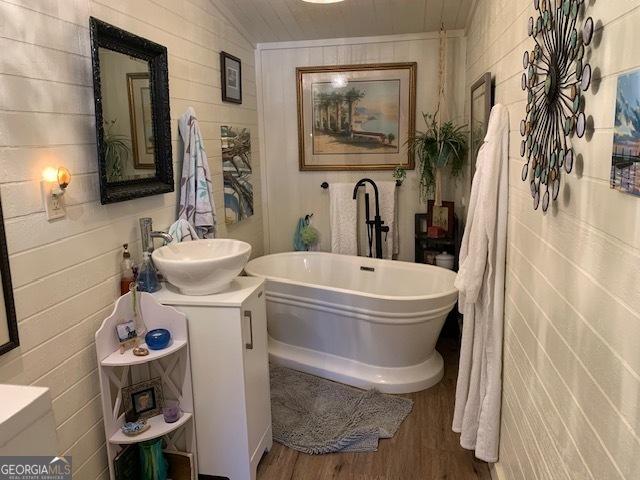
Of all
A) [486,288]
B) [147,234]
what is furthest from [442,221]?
[147,234]

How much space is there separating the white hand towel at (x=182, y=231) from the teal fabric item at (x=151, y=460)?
986 mm

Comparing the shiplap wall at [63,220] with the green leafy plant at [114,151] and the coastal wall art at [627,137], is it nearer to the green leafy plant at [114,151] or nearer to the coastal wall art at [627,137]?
the green leafy plant at [114,151]

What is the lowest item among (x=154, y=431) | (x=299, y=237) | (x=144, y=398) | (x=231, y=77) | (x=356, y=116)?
(x=154, y=431)

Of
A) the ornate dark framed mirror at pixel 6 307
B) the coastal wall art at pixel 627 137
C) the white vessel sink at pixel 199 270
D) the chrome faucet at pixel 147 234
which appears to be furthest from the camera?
the chrome faucet at pixel 147 234

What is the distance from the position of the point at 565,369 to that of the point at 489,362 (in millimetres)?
947

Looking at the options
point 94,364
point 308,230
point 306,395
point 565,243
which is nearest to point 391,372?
point 306,395

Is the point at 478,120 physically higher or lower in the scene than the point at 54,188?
higher

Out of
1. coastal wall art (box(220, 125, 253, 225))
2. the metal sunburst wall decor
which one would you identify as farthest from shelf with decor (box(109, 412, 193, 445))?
the metal sunburst wall decor

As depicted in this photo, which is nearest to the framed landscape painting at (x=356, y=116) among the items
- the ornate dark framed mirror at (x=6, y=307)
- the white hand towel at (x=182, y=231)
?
the white hand towel at (x=182, y=231)

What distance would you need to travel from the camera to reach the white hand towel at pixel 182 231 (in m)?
2.63

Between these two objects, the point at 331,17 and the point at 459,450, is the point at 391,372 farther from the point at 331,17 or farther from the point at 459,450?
the point at 331,17

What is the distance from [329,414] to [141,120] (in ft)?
6.35

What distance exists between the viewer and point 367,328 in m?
3.21

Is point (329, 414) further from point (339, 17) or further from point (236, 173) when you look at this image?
point (339, 17)
